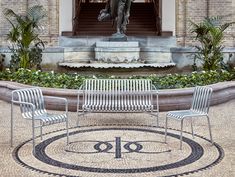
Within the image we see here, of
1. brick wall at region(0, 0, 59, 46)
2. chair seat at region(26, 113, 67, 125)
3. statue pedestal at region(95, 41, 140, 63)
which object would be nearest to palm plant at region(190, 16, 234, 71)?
statue pedestal at region(95, 41, 140, 63)

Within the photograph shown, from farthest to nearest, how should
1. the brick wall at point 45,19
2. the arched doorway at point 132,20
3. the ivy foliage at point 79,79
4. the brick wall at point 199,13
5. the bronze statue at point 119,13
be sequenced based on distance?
1. the arched doorway at point 132,20
2. the brick wall at point 199,13
3. the brick wall at point 45,19
4. the bronze statue at point 119,13
5. the ivy foliage at point 79,79

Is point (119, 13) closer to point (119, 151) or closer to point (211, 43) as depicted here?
point (211, 43)

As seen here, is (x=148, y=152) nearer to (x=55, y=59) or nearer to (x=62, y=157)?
(x=62, y=157)

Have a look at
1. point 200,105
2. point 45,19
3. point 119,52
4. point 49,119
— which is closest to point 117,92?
point 200,105

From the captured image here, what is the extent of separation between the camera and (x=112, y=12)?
12.9 m

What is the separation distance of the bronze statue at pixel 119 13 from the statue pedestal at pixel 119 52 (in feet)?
1.15

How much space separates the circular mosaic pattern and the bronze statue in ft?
18.0

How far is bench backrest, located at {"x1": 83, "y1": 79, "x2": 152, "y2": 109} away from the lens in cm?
834

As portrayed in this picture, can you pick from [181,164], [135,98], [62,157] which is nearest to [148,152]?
[181,164]

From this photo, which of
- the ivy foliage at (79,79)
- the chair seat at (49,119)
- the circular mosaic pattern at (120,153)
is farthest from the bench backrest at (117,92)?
the chair seat at (49,119)

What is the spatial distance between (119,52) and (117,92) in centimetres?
432

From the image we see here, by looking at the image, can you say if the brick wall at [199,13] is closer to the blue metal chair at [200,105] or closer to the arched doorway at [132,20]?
the arched doorway at [132,20]

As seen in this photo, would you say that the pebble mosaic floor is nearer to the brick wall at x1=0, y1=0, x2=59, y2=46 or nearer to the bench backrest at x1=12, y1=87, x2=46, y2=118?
the bench backrest at x1=12, y1=87, x2=46, y2=118

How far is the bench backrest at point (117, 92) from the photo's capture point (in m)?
8.34
